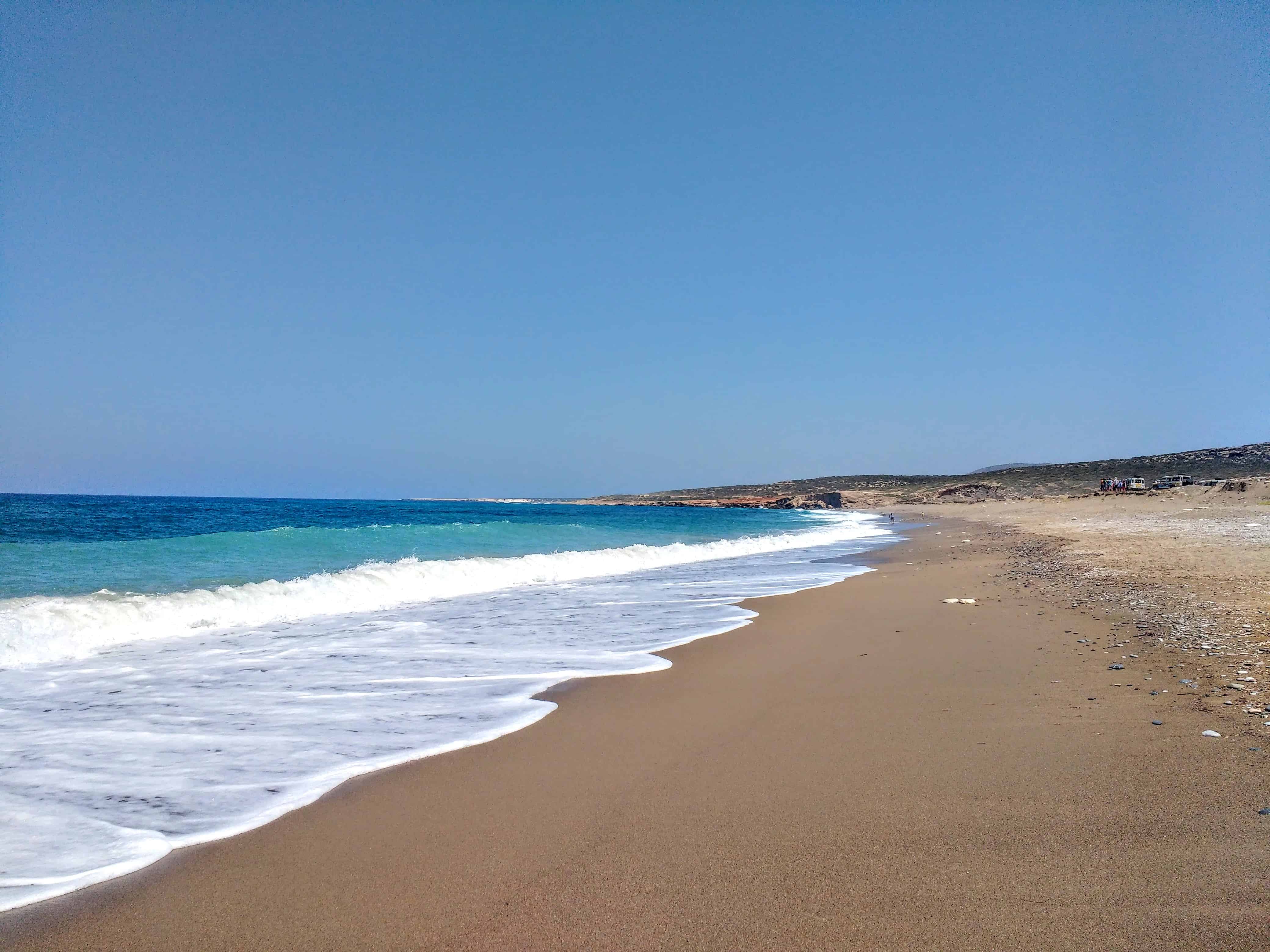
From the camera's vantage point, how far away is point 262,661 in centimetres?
633

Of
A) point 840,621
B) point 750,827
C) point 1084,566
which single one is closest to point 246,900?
point 750,827

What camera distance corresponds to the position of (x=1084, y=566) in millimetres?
11273

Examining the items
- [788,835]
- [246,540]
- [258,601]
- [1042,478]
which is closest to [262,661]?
[258,601]

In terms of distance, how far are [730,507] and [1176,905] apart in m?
70.4

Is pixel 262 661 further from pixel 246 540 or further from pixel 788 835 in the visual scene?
pixel 246 540

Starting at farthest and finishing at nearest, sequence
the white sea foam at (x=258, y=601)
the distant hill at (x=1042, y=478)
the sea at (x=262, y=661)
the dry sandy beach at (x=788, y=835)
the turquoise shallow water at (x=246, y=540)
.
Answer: the distant hill at (x=1042, y=478)
the turquoise shallow water at (x=246, y=540)
the white sea foam at (x=258, y=601)
the sea at (x=262, y=661)
the dry sandy beach at (x=788, y=835)

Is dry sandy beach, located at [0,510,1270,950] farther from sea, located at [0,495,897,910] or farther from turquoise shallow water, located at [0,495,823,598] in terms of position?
turquoise shallow water, located at [0,495,823,598]

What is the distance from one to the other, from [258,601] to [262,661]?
150 inches

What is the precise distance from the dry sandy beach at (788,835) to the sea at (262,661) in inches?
16.3

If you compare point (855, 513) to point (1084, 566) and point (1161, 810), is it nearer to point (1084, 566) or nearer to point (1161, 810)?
point (1084, 566)

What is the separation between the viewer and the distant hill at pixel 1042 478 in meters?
59.1

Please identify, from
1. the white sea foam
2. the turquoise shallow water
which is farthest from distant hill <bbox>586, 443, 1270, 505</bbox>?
the white sea foam

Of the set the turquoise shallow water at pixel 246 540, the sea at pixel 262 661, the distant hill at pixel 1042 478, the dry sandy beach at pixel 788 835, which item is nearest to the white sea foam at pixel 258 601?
the sea at pixel 262 661

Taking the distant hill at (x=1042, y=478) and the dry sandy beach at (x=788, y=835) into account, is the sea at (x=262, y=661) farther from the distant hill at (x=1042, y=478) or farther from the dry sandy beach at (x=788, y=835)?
the distant hill at (x=1042, y=478)
